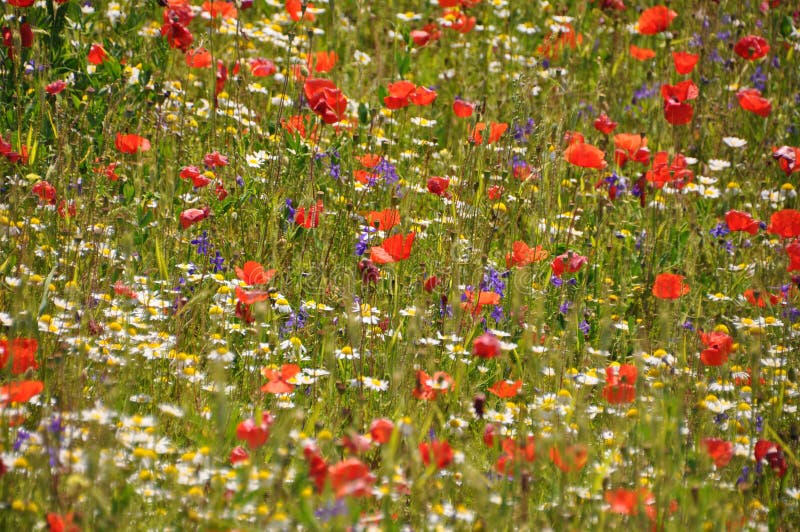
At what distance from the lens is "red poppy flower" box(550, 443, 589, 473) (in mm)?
2125

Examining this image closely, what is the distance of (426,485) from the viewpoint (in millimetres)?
2352

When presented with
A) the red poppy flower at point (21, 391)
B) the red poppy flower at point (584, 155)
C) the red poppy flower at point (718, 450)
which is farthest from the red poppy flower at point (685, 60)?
the red poppy flower at point (21, 391)

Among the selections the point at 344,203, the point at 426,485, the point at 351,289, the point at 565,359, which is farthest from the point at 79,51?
the point at 426,485

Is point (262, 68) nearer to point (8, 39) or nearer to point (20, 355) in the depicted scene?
point (8, 39)

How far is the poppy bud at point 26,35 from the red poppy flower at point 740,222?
2.49m

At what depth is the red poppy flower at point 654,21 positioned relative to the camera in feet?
16.3

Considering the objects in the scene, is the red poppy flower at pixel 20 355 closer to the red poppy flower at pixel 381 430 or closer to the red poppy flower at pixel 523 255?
the red poppy flower at pixel 381 430

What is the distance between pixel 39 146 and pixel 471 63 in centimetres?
273

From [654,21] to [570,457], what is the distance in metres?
3.38

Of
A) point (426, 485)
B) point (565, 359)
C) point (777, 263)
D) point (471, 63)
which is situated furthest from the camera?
point (471, 63)

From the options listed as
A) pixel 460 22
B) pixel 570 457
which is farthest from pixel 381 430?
pixel 460 22

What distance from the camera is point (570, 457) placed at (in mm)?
2141

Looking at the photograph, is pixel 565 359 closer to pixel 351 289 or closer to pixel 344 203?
pixel 351 289

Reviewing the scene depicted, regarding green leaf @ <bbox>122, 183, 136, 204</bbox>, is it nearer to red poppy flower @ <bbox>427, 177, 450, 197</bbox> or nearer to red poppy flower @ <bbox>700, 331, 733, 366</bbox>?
red poppy flower @ <bbox>427, 177, 450, 197</bbox>
